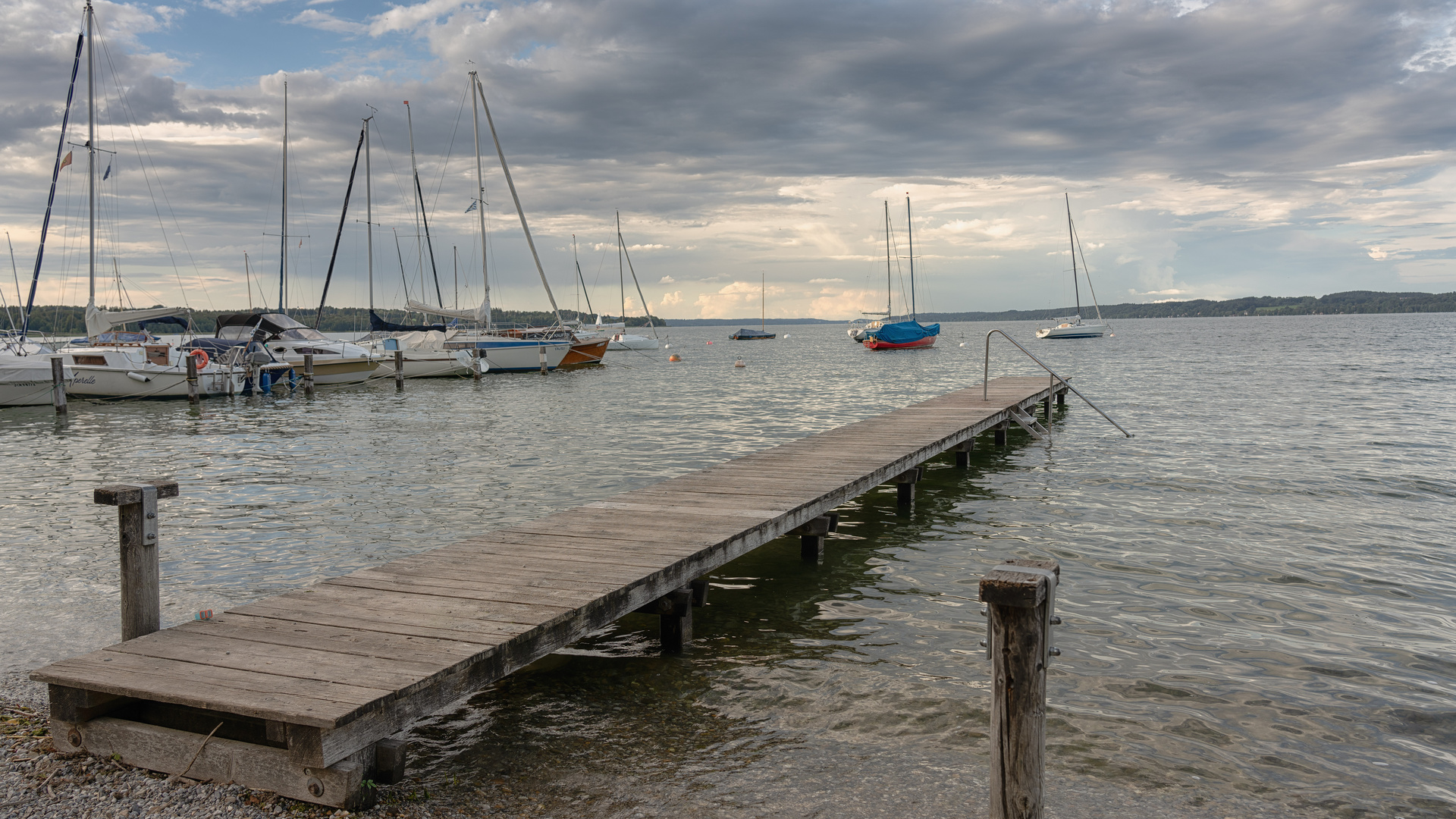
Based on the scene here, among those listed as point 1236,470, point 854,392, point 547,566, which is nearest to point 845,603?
point 547,566

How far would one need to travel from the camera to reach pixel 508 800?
15.1ft

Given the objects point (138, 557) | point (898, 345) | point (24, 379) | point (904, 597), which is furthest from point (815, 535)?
point (898, 345)

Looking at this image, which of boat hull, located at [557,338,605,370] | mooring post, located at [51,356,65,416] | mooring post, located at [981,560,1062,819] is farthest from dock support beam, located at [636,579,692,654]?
boat hull, located at [557,338,605,370]

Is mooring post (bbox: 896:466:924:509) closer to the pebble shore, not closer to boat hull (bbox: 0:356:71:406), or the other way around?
the pebble shore

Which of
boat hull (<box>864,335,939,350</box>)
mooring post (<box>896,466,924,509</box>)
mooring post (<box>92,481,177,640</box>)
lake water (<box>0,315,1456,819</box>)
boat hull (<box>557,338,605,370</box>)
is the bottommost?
lake water (<box>0,315,1456,819</box>)

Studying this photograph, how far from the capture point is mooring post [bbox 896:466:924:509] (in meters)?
12.5

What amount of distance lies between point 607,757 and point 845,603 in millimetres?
3661

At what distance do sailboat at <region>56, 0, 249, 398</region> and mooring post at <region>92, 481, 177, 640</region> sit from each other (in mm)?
28695

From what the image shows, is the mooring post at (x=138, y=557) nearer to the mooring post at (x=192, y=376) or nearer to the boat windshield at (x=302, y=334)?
→ the mooring post at (x=192, y=376)

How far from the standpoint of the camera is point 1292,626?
7.65 meters

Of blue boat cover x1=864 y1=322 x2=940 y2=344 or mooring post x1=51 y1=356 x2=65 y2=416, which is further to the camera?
blue boat cover x1=864 y1=322 x2=940 y2=344

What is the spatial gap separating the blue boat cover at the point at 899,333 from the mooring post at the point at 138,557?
7531cm

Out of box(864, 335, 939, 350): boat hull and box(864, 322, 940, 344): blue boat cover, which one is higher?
box(864, 322, 940, 344): blue boat cover

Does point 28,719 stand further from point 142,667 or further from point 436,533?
point 436,533
